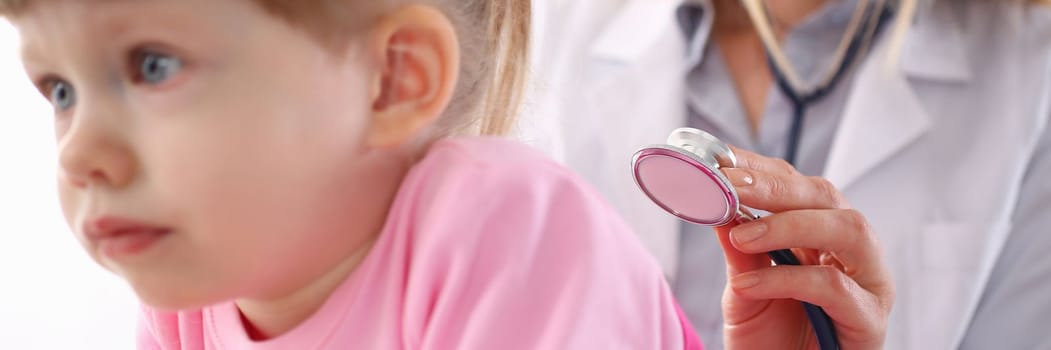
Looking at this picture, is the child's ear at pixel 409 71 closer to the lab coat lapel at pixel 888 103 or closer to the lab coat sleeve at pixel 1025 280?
the lab coat lapel at pixel 888 103

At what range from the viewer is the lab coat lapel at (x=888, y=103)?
1256 millimetres

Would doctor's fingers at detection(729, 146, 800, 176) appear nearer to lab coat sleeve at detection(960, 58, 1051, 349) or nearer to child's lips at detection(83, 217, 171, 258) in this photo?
child's lips at detection(83, 217, 171, 258)

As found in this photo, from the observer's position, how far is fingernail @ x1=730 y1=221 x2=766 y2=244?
2.36 feet

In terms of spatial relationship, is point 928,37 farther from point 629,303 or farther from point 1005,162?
point 629,303

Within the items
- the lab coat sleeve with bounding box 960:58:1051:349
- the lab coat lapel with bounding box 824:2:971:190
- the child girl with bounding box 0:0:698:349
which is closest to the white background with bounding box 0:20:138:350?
the child girl with bounding box 0:0:698:349

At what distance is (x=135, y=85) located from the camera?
1.60 ft

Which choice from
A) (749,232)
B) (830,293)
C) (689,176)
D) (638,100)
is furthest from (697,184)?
(638,100)

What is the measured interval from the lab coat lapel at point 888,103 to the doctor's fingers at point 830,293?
432 millimetres

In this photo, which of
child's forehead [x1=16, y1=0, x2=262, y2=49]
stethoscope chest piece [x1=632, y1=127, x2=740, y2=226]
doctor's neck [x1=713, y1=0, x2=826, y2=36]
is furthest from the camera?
doctor's neck [x1=713, y1=0, x2=826, y2=36]

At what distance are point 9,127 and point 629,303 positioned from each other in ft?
2.56

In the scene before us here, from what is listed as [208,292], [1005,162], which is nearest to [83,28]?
[208,292]

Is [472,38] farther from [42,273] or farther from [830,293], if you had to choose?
[42,273]

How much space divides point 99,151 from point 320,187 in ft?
0.36

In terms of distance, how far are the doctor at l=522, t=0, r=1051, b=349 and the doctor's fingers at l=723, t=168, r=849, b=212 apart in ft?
1.46
